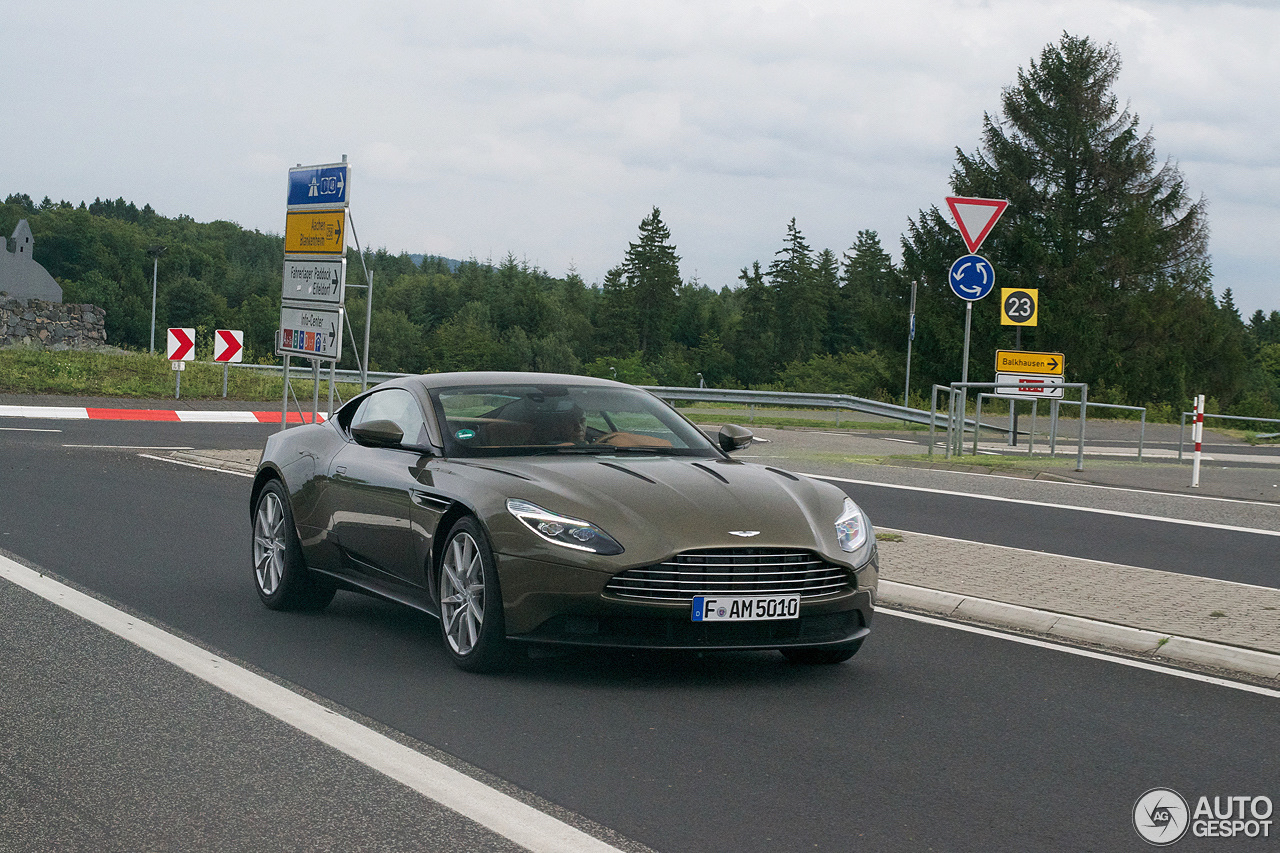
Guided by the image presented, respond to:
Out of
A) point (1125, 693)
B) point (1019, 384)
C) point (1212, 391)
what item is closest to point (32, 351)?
point (1019, 384)

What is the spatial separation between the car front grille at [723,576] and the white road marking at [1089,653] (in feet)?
6.43

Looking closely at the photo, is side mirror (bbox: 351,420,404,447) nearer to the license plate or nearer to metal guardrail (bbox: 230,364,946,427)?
the license plate

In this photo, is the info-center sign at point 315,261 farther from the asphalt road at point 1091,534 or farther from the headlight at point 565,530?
the headlight at point 565,530

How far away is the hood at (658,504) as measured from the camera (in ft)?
20.5

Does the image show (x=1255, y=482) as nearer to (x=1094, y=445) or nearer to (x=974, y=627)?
(x=1094, y=445)

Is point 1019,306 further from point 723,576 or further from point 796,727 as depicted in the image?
point 796,727

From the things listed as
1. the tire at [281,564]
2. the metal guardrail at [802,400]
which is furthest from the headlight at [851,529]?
the metal guardrail at [802,400]

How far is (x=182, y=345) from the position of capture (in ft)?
102

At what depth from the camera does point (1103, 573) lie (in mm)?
10023

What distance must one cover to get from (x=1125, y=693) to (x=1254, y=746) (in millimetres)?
943

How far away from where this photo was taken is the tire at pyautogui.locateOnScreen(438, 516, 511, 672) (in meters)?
6.45

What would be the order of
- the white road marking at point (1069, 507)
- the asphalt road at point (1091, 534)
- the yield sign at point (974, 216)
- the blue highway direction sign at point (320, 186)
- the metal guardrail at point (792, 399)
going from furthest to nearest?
the metal guardrail at point (792, 399), the yield sign at point (974, 216), the blue highway direction sign at point (320, 186), the white road marking at point (1069, 507), the asphalt road at point (1091, 534)

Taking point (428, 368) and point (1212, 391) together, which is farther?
point (428, 368)
